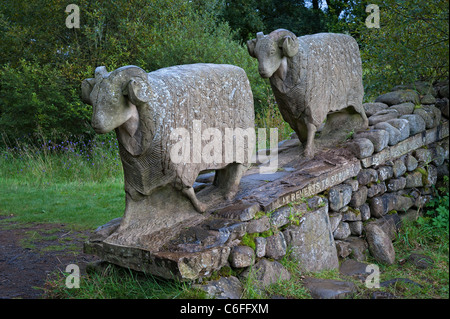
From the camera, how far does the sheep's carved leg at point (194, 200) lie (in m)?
4.13

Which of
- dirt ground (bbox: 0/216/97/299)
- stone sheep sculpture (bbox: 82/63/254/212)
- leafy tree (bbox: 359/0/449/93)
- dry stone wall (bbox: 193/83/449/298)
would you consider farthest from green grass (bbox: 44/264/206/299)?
leafy tree (bbox: 359/0/449/93)

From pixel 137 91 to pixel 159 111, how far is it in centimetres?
30

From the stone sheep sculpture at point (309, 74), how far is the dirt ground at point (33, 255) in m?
2.95

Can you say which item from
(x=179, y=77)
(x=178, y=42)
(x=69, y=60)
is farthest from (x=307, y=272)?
(x=69, y=60)

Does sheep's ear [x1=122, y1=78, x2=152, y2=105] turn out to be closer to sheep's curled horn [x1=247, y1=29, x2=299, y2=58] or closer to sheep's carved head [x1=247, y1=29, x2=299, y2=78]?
sheep's carved head [x1=247, y1=29, x2=299, y2=78]

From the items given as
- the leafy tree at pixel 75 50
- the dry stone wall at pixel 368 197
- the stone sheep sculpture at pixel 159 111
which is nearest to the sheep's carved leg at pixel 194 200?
the stone sheep sculpture at pixel 159 111

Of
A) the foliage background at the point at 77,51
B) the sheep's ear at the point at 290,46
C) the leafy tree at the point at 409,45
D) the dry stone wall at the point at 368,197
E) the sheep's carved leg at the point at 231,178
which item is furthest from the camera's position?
the foliage background at the point at 77,51

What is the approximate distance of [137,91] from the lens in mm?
3529

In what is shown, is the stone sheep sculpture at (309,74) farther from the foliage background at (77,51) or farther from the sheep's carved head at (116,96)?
the foliage background at (77,51)

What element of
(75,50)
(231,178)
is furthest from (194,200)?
(75,50)

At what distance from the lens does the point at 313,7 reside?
66.1ft

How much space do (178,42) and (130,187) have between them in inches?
334

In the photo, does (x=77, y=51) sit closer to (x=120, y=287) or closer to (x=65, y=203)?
(x=65, y=203)

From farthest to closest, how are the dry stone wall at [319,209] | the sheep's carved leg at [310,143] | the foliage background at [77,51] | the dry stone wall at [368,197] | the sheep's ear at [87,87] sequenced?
1. the foliage background at [77,51]
2. the sheep's carved leg at [310,143]
3. the dry stone wall at [368,197]
4. the dry stone wall at [319,209]
5. the sheep's ear at [87,87]
